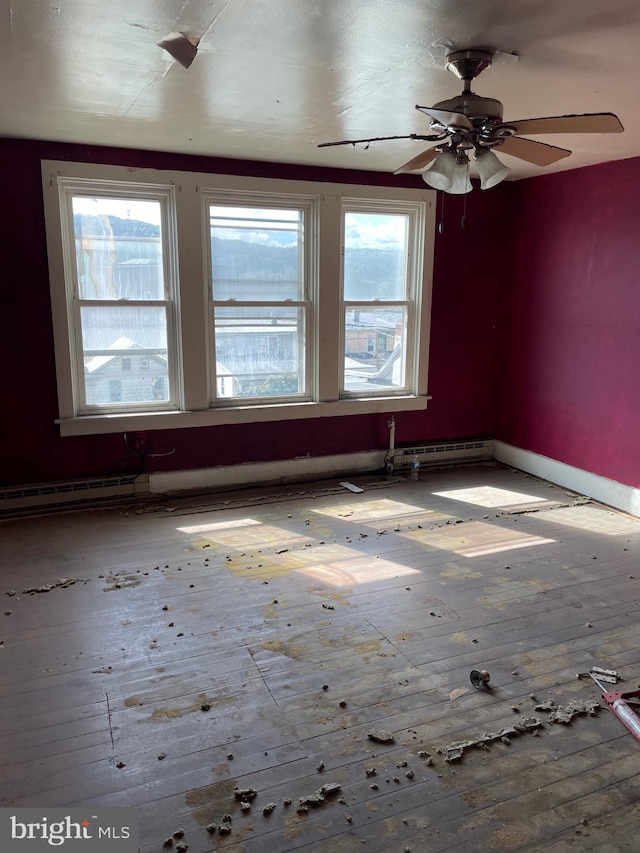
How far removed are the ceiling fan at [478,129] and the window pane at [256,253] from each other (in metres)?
2.19

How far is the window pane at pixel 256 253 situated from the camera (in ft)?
16.0

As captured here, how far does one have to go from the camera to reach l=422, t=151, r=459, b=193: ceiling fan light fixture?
2775 millimetres

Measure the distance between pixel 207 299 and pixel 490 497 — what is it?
9.28 ft

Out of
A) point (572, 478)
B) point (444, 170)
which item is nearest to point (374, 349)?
point (572, 478)

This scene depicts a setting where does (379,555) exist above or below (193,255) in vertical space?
below

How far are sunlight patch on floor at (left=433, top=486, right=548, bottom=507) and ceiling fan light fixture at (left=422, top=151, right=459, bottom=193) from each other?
2801 mm

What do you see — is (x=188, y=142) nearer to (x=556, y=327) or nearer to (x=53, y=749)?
(x=556, y=327)

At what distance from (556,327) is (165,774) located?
15.1ft

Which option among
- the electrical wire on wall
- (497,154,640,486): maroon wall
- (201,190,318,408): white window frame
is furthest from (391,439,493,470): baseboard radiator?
the electrical wire on wall

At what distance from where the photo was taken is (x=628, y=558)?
391cm

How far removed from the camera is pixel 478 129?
258 cm

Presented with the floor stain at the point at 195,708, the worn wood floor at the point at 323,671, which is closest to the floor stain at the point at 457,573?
the worn wood floor at the point at 323,671

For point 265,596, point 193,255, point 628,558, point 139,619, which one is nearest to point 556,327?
point 628,558

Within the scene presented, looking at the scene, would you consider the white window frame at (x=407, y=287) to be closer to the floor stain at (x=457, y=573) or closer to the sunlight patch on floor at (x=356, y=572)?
the sunlight patch on floor at (x=356, y=572)
